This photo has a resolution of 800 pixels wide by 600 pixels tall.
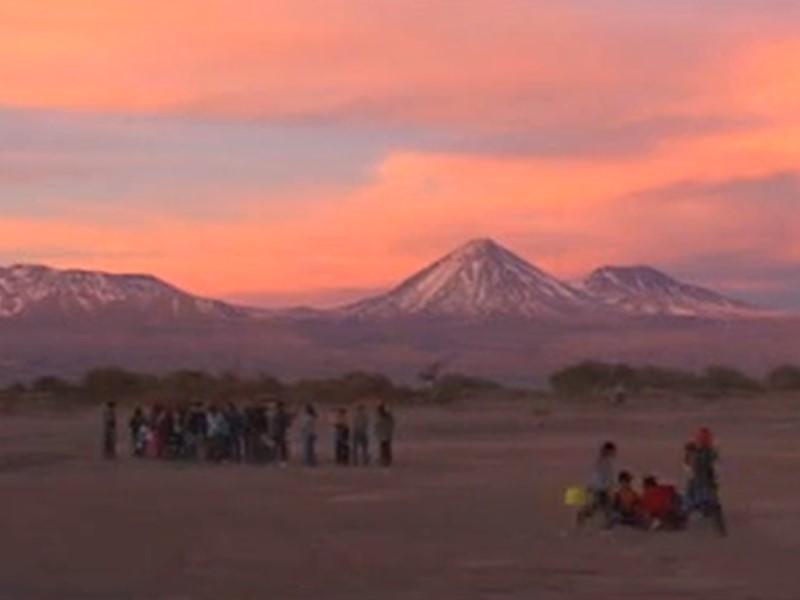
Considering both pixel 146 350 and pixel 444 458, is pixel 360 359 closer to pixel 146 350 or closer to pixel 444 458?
pixel 146 350

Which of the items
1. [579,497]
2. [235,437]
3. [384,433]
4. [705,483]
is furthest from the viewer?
[235,437]

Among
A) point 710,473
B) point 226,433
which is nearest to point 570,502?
point 710,473

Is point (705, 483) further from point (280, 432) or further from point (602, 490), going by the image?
point (280, 432)

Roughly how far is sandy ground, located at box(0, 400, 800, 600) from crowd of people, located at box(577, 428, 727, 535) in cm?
31

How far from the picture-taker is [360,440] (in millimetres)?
44406

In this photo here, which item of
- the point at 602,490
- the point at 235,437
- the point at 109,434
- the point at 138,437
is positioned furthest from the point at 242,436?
the point at 602,490

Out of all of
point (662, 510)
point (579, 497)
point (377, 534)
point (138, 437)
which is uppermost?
point (138, 437)

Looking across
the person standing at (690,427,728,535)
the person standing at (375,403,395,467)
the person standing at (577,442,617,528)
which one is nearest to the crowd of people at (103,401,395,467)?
the person standing at (375,403,395,467)

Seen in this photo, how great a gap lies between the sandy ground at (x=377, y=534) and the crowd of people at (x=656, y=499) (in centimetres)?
31

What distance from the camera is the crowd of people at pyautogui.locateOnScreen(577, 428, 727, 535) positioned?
2777 cm

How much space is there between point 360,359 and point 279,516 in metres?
164

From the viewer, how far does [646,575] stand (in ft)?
75.0

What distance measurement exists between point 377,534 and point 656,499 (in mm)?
3653

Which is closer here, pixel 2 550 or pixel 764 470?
pixel 2 550
